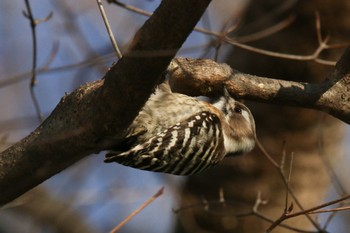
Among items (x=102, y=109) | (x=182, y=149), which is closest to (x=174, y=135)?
(x=182, y=149)

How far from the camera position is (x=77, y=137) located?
352cm

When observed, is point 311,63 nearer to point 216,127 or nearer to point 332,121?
point 332,121

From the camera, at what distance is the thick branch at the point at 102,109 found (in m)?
3.10

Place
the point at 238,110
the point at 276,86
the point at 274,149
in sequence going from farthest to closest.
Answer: the point at 274,149, the point at 238,110, the point at 276,86

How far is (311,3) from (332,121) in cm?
135

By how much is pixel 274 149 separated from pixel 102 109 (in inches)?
161

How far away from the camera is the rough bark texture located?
22.7 ft

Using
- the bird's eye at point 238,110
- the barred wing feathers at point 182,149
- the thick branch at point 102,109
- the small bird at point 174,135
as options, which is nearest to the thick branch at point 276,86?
the small bird at point 174,135

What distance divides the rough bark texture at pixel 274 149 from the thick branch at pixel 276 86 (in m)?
2.71

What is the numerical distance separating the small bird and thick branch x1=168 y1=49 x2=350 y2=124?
118 millimetres

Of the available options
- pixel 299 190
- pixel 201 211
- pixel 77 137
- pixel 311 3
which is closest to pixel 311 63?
pixel 311 3

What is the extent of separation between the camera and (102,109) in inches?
135

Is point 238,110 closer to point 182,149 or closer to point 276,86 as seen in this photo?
point 182,149

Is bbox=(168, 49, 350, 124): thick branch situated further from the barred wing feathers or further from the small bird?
the barred wing feathers
